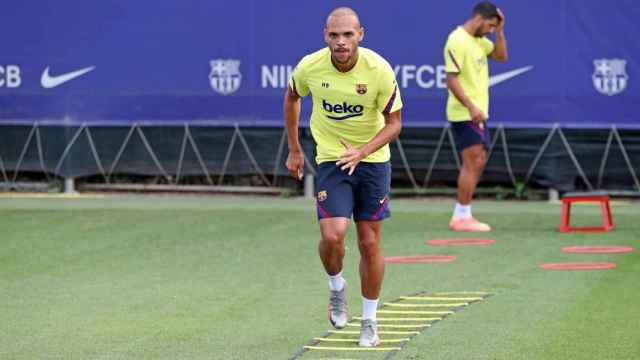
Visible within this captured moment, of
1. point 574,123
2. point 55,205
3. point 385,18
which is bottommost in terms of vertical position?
point 55,205

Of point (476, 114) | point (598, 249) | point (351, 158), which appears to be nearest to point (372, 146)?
point (351, 158)

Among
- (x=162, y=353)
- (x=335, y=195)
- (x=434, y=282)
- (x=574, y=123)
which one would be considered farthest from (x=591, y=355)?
(x=574, y=123)

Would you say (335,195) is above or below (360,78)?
below

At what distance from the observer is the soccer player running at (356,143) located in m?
8.05

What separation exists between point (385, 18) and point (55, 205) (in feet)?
13.7

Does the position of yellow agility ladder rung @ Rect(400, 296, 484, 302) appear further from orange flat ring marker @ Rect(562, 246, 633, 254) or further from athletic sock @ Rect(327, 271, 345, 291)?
orange flat ring marker @ Rect(562, 246, 633, 254)

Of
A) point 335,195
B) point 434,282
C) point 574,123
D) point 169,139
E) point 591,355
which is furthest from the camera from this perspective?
point 169,139

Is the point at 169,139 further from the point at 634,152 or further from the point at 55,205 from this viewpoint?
the point at 634,152

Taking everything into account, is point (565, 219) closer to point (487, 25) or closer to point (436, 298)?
point (487, 25)

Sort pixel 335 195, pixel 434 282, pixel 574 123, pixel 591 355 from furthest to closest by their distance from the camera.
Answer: pixel 574 123, pixel 434 282, pixel 335 195, pixel 591 355

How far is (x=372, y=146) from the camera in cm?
802

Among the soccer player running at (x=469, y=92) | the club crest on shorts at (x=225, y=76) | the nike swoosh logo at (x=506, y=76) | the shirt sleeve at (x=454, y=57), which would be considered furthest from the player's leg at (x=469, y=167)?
the club crest on shorts at (x=225, y=76)

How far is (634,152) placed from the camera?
16.2 meters

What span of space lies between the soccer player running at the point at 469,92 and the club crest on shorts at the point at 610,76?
2.44 m
